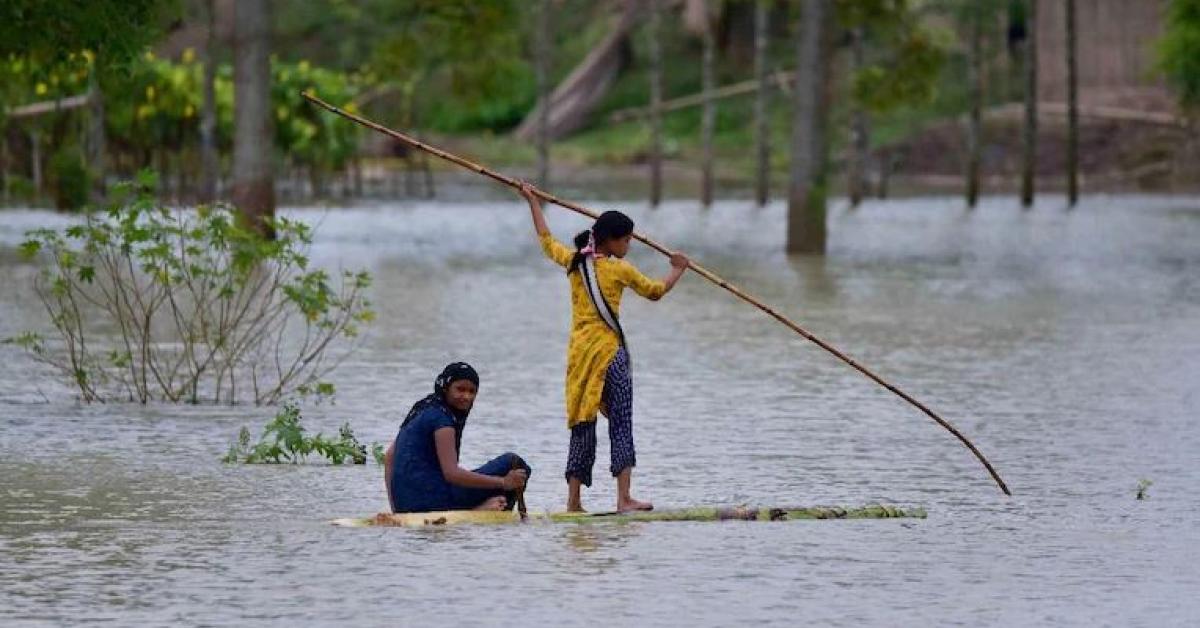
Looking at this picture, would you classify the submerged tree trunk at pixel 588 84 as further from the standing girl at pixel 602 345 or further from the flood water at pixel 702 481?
the standing girl at pixel 602 345

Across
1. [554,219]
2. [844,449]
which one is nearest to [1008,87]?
[554,219]

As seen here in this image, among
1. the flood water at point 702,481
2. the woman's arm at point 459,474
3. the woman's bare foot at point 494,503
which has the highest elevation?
the woman's arm at point 459,474

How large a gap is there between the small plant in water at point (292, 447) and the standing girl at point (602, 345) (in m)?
2.06

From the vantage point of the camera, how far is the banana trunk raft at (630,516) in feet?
40.6

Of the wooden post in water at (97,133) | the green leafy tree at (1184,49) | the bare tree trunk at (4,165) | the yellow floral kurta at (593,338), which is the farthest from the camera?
the green leafy tree at (1184,49)

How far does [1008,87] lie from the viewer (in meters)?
74.5

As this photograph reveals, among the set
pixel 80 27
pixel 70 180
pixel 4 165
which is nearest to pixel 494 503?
pixel 80 27

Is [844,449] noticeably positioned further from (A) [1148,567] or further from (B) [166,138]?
(B) [166,138]

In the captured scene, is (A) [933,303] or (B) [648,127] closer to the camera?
(A) [933,303]

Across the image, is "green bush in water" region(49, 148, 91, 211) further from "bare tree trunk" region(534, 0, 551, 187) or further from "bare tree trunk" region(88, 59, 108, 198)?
"bare tree trunk" region(534, 0, 551, 187)

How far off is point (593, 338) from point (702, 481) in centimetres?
183

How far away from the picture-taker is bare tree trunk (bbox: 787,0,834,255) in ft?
111

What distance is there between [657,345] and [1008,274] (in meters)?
11.7

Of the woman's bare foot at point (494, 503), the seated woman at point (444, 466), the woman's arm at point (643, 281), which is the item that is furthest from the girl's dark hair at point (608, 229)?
the woman's bare foot at point (494, 503)
